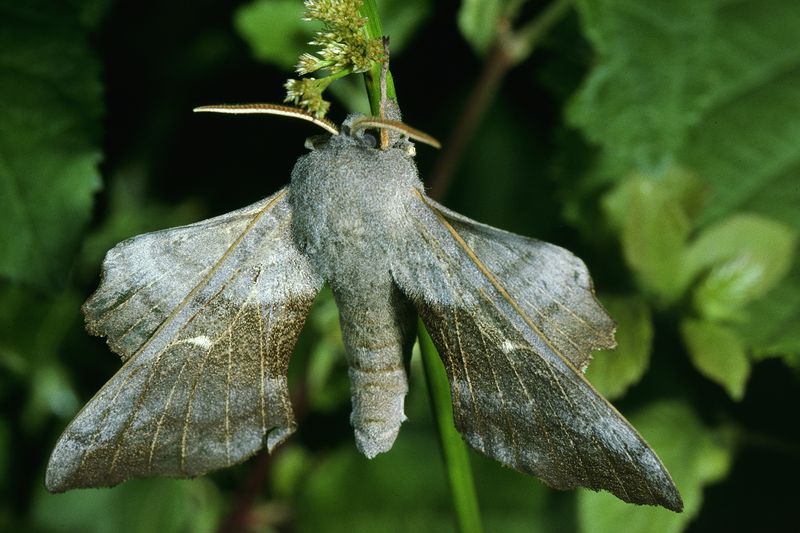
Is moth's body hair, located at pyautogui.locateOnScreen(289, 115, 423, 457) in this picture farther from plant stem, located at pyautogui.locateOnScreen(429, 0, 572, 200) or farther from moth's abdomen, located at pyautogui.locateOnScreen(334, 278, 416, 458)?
plant stem, located at pyautogui.locateOnScreen(429, 0, 572, 200)

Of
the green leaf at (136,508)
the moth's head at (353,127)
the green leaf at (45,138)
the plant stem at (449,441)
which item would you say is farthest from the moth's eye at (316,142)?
the green leaf at (136,508)

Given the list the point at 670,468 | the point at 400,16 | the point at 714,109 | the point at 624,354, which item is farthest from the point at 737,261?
the point at 400,16

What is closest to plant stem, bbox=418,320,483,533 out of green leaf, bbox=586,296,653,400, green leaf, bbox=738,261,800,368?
green leaf, bbox=586,296,653,400

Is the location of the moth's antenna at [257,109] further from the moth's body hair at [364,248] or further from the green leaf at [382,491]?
the green leaf at [382,491]

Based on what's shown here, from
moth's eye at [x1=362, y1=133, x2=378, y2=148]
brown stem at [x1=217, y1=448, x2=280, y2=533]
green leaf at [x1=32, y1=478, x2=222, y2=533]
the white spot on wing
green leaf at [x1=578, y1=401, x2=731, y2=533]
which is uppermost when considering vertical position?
moth's eye at [x1=362, y1=133, x2=378, y2=148]

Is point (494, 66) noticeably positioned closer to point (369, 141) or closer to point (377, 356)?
point (369, 141)
